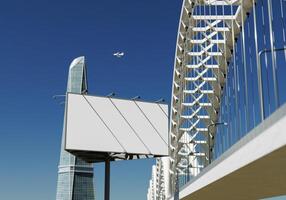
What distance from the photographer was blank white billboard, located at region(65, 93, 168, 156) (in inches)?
1620

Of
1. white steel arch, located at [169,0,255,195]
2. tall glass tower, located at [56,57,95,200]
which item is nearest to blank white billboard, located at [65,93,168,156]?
white steel arch, located at [169,0,255,195]

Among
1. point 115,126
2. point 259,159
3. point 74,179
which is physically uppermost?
point 74,179

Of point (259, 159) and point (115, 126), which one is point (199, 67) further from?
point (259, 159)

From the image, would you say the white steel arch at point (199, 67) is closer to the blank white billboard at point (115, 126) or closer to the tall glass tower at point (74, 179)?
the blank white billboard at point (115, 126)

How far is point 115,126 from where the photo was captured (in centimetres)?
4400

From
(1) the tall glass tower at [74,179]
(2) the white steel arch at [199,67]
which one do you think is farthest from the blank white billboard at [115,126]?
(1) the tall glass tower at [74,179]

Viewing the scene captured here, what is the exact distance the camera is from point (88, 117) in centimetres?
4216

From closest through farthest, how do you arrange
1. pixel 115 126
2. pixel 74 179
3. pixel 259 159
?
pixel 259 159
pixel 115 126
pixel 74 179

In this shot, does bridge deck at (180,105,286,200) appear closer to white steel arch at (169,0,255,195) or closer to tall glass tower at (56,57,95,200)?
white steel arch at (169,0,255,195)

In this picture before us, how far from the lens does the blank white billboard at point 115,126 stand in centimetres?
4116

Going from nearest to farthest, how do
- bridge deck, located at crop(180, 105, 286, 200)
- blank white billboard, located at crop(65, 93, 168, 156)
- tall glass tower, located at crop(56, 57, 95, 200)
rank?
bridge deck, located at crop(180, 105, 286, 200), blank white billboard, located at crop(65, 93, 168, 156), tall glass tower, located at crop(56, 57, 95, 200)

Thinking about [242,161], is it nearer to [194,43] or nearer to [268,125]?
[268,125]

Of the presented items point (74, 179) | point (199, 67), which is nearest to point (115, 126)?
point (199, 67)

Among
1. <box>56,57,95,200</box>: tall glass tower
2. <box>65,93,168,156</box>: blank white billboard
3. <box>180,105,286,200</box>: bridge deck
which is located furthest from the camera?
<box>56,57,95,200</box>: tall glass tower
